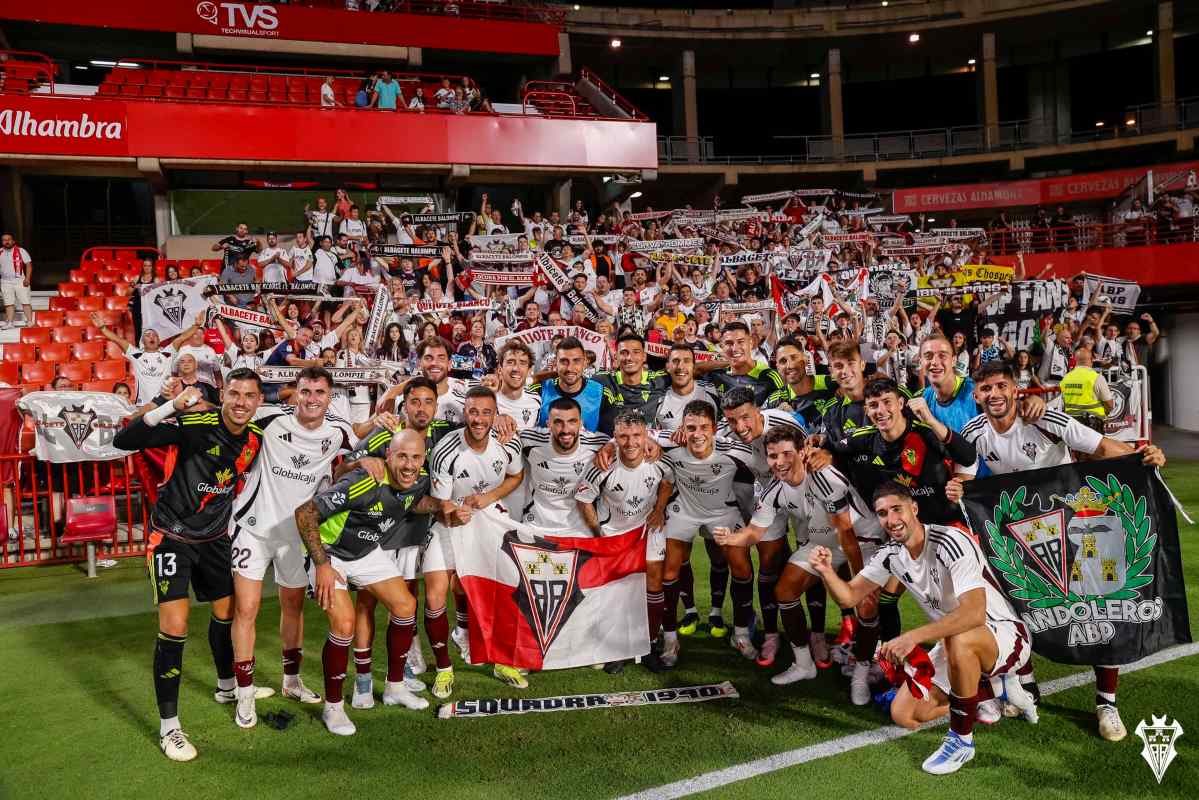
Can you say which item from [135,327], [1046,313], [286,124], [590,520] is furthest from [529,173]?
[590,520]

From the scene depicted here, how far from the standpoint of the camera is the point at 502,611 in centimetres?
608

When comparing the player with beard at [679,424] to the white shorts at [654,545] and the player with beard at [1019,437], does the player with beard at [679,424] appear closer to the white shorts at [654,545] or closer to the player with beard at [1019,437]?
the white shorts at [654,545]

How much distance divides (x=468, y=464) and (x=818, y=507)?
2629 millimetres

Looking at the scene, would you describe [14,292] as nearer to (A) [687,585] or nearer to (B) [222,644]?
(B) [222,644]

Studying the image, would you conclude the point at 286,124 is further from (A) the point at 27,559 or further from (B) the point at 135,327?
(A) the point at 27,559

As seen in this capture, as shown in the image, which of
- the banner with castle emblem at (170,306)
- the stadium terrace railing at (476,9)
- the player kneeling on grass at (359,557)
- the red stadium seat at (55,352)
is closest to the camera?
the player kneeling on grass at (359,557)

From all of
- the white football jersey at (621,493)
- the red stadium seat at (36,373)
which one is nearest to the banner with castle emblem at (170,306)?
the red stadium seat at (36,373)

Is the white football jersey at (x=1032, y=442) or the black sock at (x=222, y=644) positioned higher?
the white football jersey at (x=1032, y=442)

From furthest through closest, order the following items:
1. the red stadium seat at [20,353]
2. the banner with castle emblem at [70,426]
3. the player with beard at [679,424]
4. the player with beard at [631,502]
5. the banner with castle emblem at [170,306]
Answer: the red stadium seat at [20,353] → the banner with castle emblem at [170,306] → the banner with castle emblem at [70,426] → the player with beard at [679,424] → the player with beard at [631,502]

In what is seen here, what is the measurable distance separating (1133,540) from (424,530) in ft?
15.7

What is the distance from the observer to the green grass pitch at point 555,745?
4379 millimetres

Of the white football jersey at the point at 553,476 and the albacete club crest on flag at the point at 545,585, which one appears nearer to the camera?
the albacete club crest on flag at the point at 545,585

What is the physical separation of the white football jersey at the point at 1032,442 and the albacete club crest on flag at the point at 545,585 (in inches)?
117

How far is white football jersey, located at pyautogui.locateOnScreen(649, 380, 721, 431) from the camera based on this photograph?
23.0 feet
